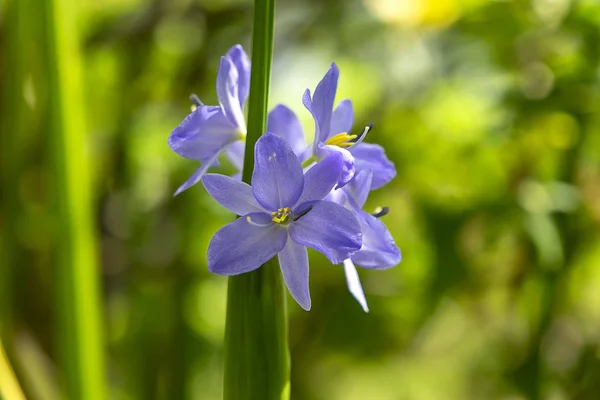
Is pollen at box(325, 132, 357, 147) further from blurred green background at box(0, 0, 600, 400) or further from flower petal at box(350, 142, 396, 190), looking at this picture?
blurred green background at box(0, 0, 600, 400)

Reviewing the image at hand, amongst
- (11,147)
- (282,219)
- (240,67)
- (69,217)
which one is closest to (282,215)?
(282,219)

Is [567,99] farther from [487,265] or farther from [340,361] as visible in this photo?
[340,361]

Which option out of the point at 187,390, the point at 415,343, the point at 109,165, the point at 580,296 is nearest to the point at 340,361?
the point at 415,343

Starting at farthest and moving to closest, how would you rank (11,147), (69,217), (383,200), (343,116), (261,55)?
(383,200), (11,147), (69,217), (343,116), (261,55)

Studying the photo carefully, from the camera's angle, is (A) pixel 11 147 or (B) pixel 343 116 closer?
(B) pixel 343 116

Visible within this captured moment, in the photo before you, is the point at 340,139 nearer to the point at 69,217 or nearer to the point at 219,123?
the point at 219,123

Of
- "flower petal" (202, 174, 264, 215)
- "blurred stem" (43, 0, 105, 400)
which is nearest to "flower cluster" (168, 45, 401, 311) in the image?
"flower petal" (202, 174, 264, 215)
